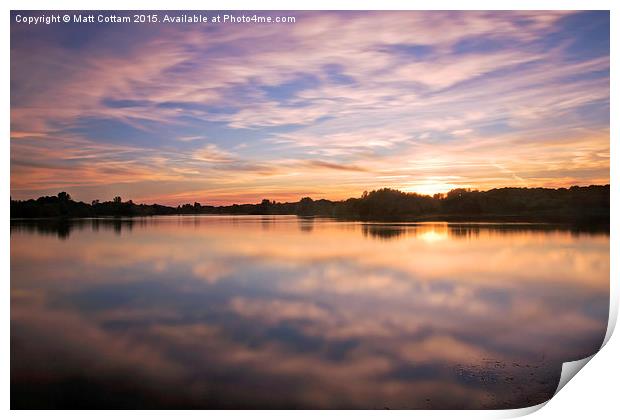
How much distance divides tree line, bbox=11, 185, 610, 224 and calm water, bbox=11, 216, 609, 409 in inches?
10.5

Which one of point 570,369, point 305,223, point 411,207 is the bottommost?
point 570,369

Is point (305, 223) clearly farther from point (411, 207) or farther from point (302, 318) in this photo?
point (302, 318)

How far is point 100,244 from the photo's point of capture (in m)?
5.38

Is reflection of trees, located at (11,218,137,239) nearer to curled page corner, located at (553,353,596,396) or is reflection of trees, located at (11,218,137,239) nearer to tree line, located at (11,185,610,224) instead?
tree line, located at (11,185,610,224)

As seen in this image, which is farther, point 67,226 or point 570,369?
point 67,226

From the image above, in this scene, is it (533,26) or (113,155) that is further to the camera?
(113,155)

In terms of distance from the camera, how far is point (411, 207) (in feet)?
16.5

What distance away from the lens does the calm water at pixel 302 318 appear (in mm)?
3621

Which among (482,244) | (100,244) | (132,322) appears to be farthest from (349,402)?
(100,244)

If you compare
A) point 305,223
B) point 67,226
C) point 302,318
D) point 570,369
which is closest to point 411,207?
point 305,223

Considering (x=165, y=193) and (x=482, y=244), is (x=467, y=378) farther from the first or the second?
(x=165, y=193)

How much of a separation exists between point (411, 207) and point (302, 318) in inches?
73.9

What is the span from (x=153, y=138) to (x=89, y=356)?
2259 millimetres

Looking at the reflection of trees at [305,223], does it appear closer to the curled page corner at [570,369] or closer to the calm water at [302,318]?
the calm water at [302,318]
